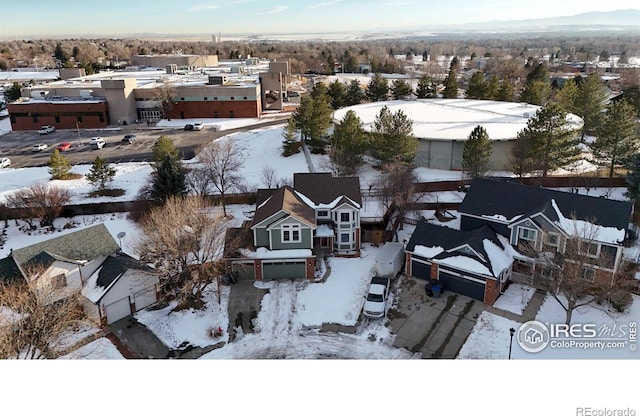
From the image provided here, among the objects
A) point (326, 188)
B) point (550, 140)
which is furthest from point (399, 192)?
point (550, 140)

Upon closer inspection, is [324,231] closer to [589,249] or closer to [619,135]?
[589,249]

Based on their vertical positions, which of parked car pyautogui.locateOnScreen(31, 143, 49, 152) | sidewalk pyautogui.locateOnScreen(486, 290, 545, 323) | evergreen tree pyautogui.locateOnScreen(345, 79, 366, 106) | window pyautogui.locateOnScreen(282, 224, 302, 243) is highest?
evergreen tree pyautogui.locateOnScreen(345, 79, 366, 106)

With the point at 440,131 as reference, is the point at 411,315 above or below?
below

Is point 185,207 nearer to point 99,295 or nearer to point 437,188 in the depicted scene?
point 99,295

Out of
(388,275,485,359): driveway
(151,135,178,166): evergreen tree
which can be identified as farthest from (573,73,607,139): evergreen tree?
(151,135,178,166): evergreen tree

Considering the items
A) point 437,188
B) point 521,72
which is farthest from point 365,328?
point 521,72

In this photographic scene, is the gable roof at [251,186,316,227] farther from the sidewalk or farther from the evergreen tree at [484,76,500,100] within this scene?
the evergreen tree at [484,76,500,100]

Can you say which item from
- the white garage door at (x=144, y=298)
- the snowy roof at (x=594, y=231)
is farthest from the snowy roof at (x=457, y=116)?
the white garage door at (x=144, y=298)
